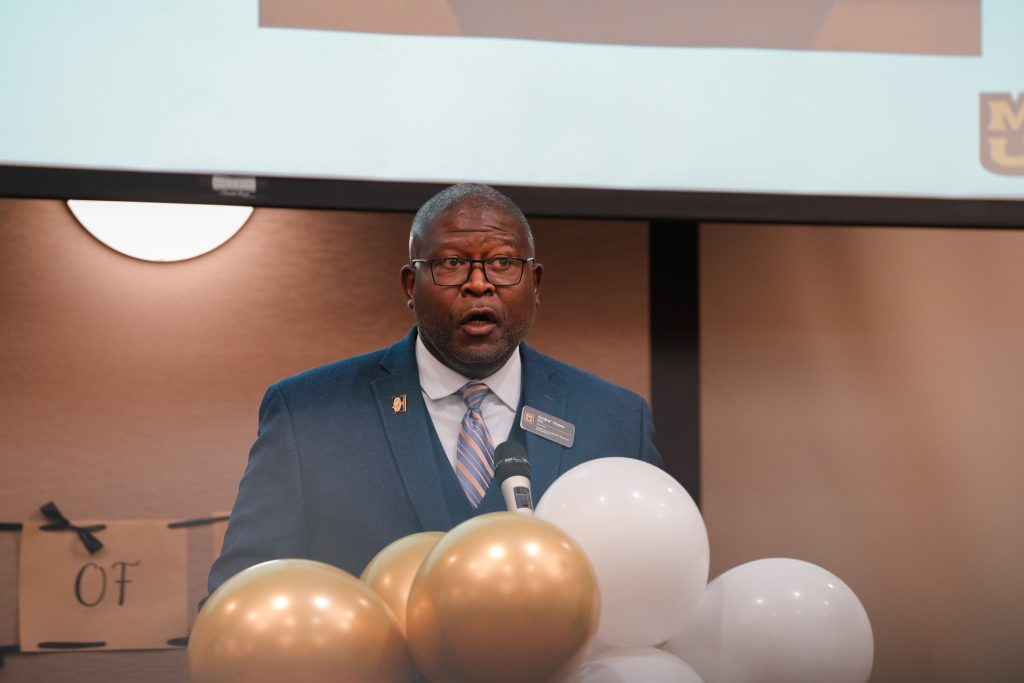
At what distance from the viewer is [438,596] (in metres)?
0.94

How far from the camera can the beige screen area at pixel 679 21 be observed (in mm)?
2057

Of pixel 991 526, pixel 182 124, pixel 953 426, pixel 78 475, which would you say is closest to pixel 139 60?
pixel 182 124

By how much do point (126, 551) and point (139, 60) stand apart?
100cm

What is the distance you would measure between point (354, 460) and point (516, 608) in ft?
2.81

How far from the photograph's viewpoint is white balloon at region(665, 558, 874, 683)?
123 cm

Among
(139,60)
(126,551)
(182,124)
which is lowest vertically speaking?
(126,551)

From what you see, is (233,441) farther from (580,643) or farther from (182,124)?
(580,643)

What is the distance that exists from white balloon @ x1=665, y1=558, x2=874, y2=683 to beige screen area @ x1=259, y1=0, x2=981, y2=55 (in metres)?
1.26

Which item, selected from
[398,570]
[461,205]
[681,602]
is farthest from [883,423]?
[398,570]

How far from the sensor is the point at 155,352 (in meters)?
2.21

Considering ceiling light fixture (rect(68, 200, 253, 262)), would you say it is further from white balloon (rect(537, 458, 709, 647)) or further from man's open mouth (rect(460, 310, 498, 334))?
white balloon (rect(537, 458, 709, 647))

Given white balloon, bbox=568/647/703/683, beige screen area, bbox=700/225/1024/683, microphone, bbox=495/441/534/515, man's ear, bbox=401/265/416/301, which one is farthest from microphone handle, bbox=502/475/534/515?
beige screen area, bbox=700/225/1024/683

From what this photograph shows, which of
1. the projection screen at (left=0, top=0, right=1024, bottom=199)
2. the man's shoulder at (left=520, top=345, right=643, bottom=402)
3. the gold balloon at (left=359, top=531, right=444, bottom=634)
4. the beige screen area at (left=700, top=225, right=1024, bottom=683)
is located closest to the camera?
the gold balloon at (left=359, top=531, right=444, bottom=634)

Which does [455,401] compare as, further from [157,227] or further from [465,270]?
[157,227]
